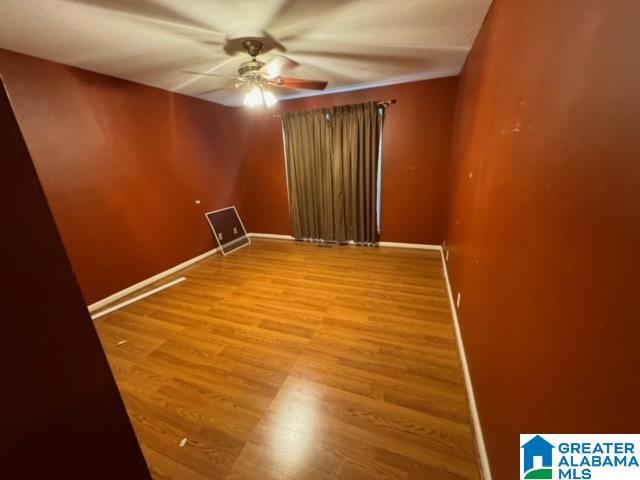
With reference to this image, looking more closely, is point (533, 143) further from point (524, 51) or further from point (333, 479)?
point (333, 479)

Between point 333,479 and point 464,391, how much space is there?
36.7 inches

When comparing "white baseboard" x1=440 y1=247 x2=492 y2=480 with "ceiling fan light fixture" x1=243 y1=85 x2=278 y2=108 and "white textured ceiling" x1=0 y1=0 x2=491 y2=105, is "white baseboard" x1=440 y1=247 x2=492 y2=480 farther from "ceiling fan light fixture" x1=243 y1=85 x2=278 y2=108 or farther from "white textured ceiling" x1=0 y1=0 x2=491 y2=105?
"ceiling fan light fixture" x1=243 y1=85 x2=278 y2=108

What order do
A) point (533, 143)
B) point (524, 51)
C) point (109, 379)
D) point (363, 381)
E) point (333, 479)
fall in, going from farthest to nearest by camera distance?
point (363, 381), point (333, 479), point (524, 51), point (533, 143), point (109, 379)

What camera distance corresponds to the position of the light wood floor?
4.08 ft

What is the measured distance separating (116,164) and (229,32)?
6.39 ft

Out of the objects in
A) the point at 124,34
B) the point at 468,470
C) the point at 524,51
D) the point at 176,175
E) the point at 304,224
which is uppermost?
the point at 124,34

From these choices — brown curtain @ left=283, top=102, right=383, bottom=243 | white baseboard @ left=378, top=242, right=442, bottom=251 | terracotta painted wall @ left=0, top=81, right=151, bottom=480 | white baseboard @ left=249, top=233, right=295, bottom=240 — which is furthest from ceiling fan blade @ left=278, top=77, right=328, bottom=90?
white baseboard @ left=249, top=233, right=295, bottom=240

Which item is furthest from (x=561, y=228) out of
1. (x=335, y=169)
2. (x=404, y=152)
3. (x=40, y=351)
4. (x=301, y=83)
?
(x=335, y=169)

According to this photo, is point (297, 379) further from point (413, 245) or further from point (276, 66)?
point (413, 245)

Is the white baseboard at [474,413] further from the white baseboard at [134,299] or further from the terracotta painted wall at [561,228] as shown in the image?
the white baseboard at [134,299]

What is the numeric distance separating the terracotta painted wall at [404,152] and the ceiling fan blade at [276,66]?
1.74m

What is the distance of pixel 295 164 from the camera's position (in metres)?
4.07

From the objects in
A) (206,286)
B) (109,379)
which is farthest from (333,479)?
(206,286)

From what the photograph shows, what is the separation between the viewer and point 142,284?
10.1 feet
